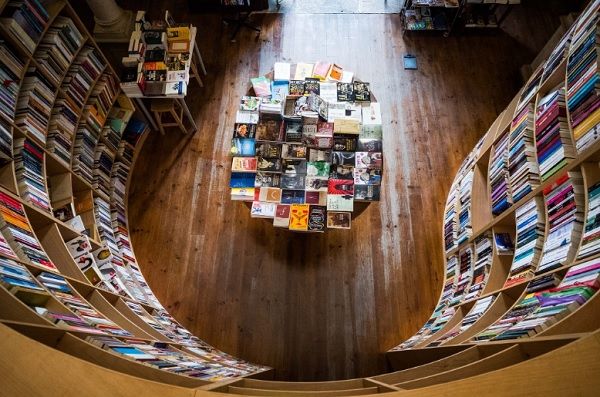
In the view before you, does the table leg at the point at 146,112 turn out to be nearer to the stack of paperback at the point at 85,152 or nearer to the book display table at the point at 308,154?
the stack of paperback at the point at 85,152

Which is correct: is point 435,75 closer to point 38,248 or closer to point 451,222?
point 451,222

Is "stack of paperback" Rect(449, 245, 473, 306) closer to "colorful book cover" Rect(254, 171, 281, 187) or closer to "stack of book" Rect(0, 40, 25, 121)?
"colorful book cover" Rect(254, 171, 281, 187)

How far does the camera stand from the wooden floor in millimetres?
3869

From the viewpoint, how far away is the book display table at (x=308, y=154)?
12.6 feet

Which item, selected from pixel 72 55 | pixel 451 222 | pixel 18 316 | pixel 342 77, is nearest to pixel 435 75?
pixel 342 77

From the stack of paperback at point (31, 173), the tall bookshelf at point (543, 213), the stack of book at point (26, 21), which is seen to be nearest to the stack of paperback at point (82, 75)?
the stack of book at point (26, 21)

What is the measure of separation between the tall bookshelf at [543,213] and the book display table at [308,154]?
121 cm

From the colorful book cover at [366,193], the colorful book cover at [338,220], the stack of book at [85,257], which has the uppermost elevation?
the colorful book cover at [366,193]

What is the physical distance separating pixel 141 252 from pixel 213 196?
104 centimetres

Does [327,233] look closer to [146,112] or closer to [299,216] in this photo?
[299,216]

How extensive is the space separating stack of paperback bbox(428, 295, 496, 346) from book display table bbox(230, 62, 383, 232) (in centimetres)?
142

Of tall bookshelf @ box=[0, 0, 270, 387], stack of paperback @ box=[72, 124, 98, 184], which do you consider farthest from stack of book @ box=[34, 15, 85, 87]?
stack of paperback @ box=[72, 124, 98, 184]

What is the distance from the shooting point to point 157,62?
14.2ft

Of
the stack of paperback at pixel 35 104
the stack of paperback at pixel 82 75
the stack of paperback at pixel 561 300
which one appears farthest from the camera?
the stack of paperback at pixel 82 75
